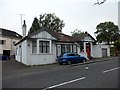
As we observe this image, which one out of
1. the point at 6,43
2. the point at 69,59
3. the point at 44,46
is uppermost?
the point at 6,43

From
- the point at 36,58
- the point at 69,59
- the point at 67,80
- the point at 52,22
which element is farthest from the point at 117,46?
the point at 52,22

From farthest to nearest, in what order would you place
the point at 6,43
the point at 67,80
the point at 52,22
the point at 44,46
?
the point at 52,22
the point at 6,43
the point at 44,46
the point at 67,80

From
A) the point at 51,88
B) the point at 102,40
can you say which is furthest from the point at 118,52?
the point at 102,40

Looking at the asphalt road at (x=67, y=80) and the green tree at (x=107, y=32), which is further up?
the green tree at (x=107, y=32)

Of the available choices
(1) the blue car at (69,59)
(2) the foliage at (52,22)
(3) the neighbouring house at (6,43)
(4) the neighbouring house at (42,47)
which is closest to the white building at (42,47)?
(4) the neighbouring house at (42,47)

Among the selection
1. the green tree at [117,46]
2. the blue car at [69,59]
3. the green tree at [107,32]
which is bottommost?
the blue car at [69,59]

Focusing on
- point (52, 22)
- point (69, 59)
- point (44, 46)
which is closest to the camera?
point (69, 59)

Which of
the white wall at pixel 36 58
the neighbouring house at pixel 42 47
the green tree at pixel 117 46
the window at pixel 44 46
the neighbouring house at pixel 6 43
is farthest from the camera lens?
the neighbouring house at pixel 6 43

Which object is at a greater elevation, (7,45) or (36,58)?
(7,45)

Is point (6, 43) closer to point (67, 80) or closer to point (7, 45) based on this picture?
point (7, 45)

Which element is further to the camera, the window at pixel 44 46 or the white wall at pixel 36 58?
the window at pixel 44 46

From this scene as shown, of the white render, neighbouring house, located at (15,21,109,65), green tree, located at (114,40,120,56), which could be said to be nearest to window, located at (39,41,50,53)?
neighbouring house, located at (15,21,109,65)

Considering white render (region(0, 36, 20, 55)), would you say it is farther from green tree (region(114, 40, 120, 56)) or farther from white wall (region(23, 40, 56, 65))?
green tree (region(114, 40, 120, 56))

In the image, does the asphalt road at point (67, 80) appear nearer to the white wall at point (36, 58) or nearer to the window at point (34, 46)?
the white wall at point (36, 58)
